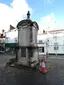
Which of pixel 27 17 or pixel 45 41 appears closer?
pixel 27 17

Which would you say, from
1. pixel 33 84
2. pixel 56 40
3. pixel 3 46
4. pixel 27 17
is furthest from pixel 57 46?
pixel 33 84

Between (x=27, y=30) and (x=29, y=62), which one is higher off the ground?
(x=27, y=30)

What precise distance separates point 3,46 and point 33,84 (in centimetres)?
4263

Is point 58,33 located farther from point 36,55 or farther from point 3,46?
point 36,55

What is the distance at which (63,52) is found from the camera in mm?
42625

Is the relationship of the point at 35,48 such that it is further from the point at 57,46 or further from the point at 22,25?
the point at 57,46

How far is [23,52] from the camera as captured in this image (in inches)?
571

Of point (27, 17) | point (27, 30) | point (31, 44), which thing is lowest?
point (31, 44)

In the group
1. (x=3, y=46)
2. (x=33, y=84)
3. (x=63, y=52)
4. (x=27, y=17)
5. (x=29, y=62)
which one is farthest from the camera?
(x=3, y=46)

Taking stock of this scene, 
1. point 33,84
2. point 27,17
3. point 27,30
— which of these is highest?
point 27,17

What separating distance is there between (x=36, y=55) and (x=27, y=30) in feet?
7.76

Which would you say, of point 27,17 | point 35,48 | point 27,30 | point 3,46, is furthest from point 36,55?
point 3,46

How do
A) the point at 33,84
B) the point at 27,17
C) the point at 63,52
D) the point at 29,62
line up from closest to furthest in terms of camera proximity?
the point at 33,84 → the point at 29,62 → the point at 27,17 → the point at 63,52

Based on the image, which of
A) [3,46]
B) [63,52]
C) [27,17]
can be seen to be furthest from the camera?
[3,46]
